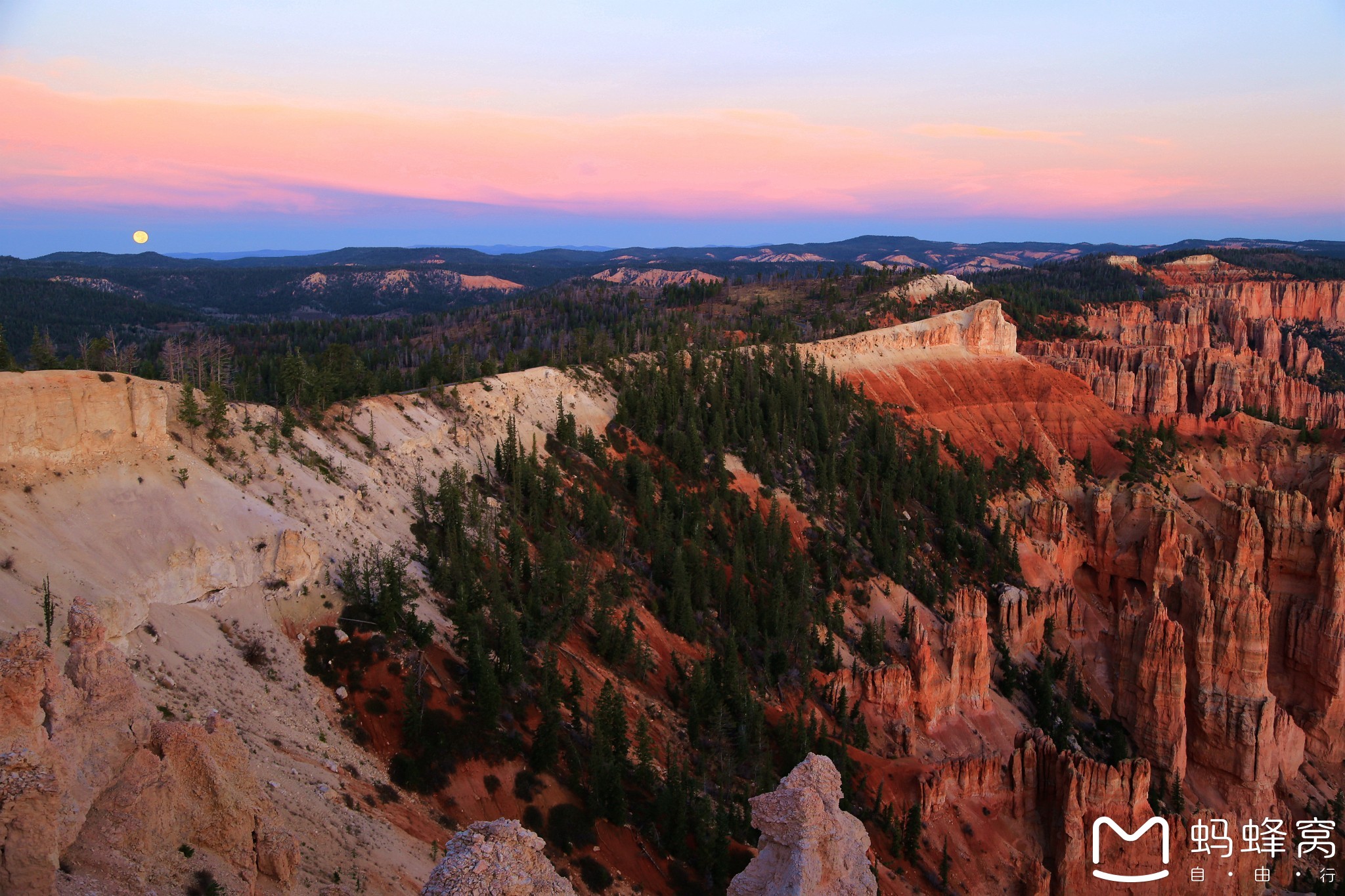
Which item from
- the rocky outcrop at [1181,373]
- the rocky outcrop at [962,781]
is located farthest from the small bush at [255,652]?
the rocky outcrop at [1181,373]

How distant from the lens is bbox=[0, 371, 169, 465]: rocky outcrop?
2556 centimetres

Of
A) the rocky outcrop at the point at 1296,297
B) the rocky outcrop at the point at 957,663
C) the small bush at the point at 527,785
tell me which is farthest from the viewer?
the rocky outcrop at the point at 1296,297

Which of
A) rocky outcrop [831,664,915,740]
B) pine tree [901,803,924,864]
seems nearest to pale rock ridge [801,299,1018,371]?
rocky outcrop [831,664,915,740]

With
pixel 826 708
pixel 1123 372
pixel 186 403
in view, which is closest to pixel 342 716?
pixel 186 403

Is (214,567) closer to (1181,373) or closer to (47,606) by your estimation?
(47,606)

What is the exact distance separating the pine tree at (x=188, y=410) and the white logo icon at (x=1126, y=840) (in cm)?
3715

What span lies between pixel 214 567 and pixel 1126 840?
3521 cm

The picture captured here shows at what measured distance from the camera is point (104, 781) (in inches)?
524

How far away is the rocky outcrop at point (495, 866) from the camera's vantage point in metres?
10.8

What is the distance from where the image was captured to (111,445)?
28.0 metres

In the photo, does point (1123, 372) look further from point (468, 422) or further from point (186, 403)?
point (186, 403)

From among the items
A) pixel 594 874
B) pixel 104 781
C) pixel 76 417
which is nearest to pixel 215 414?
pixel 76 417

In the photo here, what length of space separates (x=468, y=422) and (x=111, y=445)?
21063mm

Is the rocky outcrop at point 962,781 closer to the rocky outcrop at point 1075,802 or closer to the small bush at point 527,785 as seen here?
the rocky outcrop at point 1075,802
